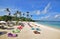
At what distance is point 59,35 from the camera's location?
2387mm

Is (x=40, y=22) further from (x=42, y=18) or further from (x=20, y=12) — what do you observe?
(x=20, y=12)

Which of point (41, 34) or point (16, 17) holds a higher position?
point (16, 17)

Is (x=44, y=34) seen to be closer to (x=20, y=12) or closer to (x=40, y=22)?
(x=40, y=22)

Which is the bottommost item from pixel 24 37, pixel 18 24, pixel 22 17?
pixel 24 37

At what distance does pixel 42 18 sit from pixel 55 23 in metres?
0.30

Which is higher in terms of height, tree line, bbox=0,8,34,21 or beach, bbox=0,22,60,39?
tree line, bbox=0,8,34,21

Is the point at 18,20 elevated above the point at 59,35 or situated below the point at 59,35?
above

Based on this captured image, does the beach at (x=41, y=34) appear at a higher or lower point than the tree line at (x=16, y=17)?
lower

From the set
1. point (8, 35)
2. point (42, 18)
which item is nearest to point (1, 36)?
point (8, 35)

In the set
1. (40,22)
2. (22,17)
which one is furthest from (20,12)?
(40,22)

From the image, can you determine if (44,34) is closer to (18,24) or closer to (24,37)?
(24,37)

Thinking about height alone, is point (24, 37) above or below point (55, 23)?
below

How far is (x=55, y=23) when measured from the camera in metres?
2.34

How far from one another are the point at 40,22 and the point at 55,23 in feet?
1.06
